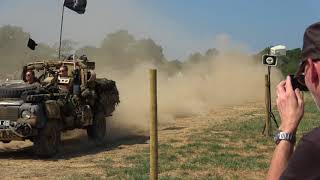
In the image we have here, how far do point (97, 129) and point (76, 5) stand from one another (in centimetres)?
412

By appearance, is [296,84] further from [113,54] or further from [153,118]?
[113,54]

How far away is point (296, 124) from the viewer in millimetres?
2596

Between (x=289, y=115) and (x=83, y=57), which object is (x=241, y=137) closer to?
(x=83, y=57)

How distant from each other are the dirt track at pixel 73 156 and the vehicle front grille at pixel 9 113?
0.87 metres

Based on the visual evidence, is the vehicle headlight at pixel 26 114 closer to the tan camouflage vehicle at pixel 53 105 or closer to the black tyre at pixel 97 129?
the tan camouflage vehicle at pixel 53 105

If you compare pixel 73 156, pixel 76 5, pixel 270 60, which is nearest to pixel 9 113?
pixel 73 156

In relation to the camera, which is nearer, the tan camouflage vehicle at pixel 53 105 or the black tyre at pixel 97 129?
the tan camouflage vehicle at pixel 53 105

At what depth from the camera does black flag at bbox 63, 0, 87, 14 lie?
18094mm

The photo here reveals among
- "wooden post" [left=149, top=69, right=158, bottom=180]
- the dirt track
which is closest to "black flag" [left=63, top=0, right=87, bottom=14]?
the dirt track

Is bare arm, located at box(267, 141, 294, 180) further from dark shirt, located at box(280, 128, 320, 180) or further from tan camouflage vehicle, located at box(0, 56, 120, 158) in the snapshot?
tan camouflage vehicle, located at box(0, 56, 120, 158)

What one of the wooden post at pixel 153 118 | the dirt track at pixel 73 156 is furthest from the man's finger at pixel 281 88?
the dirt track at pixel 73 156

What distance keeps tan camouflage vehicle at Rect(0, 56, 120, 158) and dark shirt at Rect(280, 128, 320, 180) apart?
35.3 ft

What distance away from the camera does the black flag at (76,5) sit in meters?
18.1

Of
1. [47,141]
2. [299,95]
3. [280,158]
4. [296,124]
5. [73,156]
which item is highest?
[299,95]
